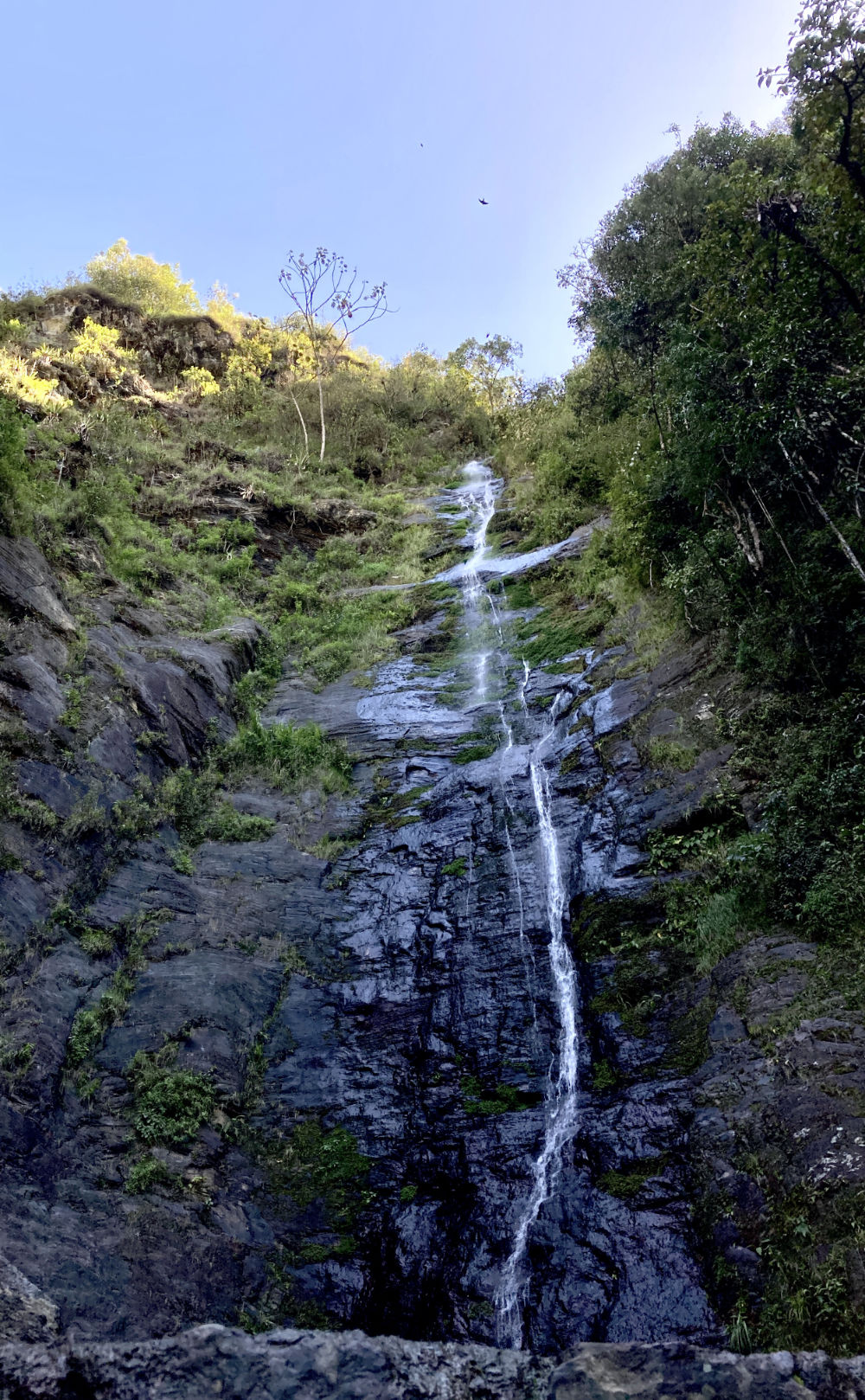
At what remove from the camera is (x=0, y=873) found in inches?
305

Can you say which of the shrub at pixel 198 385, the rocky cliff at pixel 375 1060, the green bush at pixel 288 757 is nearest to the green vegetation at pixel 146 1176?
the rocky cliff at pixel 375 1060

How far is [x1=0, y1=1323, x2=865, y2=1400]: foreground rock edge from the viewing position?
3.69m

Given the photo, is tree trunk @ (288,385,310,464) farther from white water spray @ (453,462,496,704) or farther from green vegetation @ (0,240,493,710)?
white water spray @ (453,462,496,704)

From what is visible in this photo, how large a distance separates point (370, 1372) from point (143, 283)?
34.6m

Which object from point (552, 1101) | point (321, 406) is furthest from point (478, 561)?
point (552, 1101)

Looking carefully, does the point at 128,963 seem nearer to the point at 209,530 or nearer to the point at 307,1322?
the point at 307,1322

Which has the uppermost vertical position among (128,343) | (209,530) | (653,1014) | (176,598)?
(128,343)

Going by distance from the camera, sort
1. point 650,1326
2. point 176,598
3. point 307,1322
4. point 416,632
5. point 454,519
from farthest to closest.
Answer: point 454,519 → point 416,632 → point 176,598 → point 307,1322 → point 650,1326

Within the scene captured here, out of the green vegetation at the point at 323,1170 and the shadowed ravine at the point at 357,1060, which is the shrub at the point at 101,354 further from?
the green vegetation at the point at 323,1170

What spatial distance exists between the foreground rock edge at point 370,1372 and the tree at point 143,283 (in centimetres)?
3172

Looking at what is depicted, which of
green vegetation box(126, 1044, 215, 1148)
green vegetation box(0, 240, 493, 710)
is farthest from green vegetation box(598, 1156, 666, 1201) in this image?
green vegetation box(0, 240, 493, 710)

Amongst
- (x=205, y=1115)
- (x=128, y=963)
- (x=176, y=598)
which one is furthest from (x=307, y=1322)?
(x=176, y=598)

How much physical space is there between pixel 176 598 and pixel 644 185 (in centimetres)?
1531

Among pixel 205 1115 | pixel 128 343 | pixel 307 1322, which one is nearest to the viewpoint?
pixel 307 1322
